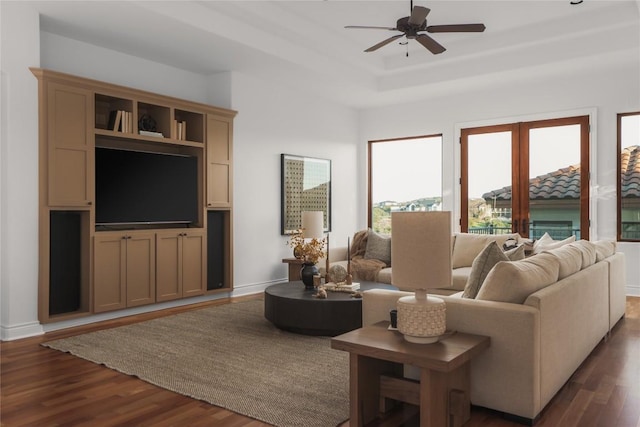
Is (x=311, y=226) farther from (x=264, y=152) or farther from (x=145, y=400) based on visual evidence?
(x=145, y=400)

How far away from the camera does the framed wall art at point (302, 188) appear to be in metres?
7.05

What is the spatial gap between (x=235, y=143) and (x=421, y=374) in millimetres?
4677

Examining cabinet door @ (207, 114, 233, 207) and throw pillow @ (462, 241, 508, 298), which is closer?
throw pillow @ (462, 241, 508, 298)

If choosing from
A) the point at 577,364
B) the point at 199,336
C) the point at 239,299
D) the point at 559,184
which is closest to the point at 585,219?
the point at 559,184

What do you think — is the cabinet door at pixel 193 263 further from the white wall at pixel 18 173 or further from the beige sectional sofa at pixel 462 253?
the white wall at pixel 18 173

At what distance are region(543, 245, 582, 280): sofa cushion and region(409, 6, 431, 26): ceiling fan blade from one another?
223cm

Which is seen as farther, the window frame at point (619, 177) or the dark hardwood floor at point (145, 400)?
the window frame at point (619, 177)

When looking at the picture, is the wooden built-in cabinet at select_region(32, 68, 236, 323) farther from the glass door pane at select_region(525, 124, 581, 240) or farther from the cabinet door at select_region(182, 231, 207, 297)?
the glass door pane at select_region(525, 124, 581, 240)

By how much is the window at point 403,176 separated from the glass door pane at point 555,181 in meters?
1.45

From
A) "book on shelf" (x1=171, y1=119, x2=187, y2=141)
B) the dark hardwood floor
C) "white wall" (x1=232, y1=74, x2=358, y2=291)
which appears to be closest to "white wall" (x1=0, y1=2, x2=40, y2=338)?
the dark hardwood floor

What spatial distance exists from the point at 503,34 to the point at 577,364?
439cm

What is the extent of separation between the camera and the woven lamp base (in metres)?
2.31

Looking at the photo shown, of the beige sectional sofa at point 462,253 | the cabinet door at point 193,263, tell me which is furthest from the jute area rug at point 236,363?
the beige sectional sofa at point 462,253

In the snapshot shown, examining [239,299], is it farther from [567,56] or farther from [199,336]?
[567,56]
